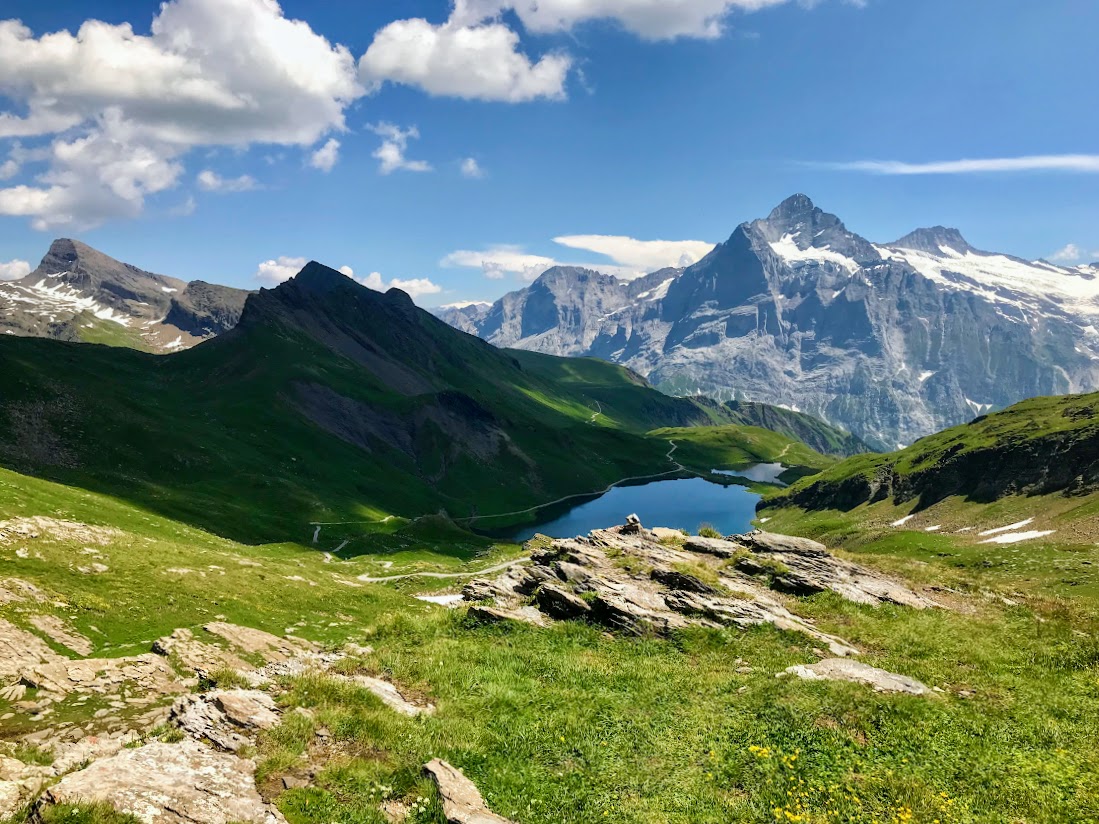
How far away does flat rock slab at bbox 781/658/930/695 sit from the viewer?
70.4 ft

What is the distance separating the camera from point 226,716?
16250mm

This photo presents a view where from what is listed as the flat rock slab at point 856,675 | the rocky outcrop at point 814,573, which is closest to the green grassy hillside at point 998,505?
the rocky outcrop at point 814,573

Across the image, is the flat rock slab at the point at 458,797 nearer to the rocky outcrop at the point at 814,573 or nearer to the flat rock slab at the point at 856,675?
the flat rock slab at the point at 856,675

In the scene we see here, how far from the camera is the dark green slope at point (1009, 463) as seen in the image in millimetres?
130250

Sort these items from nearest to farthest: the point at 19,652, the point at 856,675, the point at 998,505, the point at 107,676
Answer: the point at 856,675 → the point at 107,676 → the point at 19,652 → the point at 998,505

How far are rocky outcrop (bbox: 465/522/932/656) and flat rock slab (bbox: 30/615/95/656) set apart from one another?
20342mm

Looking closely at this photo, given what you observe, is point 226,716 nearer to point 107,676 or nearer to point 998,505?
point 107,676

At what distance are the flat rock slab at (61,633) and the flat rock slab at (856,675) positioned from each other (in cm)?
3476

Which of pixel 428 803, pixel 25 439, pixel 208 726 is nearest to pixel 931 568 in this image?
pixel 428 803

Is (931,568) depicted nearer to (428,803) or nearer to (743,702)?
(743,702)

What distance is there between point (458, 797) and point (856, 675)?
644 inches

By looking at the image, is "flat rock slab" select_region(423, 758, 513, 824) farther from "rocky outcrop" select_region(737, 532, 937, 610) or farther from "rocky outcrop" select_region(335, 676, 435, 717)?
"rocky outcrop" select_region(737, 532, 937, 610)

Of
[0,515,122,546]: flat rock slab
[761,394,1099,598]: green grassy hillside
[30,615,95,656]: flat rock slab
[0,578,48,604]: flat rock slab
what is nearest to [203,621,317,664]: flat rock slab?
[30,615,95,656]: flat rock slab

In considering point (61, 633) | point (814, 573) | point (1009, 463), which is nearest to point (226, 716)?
point (61, 633)
